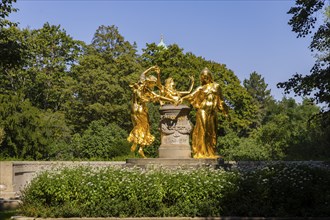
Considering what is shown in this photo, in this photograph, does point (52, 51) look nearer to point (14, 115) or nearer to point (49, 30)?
point (49, 30)

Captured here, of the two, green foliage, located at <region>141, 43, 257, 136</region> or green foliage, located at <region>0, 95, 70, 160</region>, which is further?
green foliage, located at <region>141, 43, 257, 136</region>

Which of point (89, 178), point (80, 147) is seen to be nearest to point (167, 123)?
point (89, 178)

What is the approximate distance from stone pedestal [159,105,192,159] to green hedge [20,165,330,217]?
16.6ft

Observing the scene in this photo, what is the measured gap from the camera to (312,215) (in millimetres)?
10969

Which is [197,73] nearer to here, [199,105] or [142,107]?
[142,107]

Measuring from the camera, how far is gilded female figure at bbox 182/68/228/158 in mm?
17094

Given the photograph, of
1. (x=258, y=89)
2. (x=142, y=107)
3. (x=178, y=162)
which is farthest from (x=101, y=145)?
(x=258, y=89)

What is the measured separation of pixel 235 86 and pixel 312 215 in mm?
32691

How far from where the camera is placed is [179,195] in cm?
1160

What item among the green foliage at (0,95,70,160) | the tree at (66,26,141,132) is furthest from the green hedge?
the tree at (66,26,141,132)

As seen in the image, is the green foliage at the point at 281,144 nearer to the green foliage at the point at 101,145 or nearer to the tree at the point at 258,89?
the green foliage at the point at 101,145

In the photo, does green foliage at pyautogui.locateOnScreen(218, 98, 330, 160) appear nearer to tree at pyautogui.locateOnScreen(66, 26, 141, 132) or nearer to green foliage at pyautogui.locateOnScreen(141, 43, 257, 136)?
green foliage at pyautogui.locateOnScreen(141, 43, 257, 136)

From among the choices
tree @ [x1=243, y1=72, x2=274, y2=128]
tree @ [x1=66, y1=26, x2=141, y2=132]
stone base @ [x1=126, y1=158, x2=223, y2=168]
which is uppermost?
tree @ [x1=243, y1=72, x2=274, y2=128]

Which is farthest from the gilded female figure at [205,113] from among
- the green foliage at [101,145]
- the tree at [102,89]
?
the tree at [102,89]
